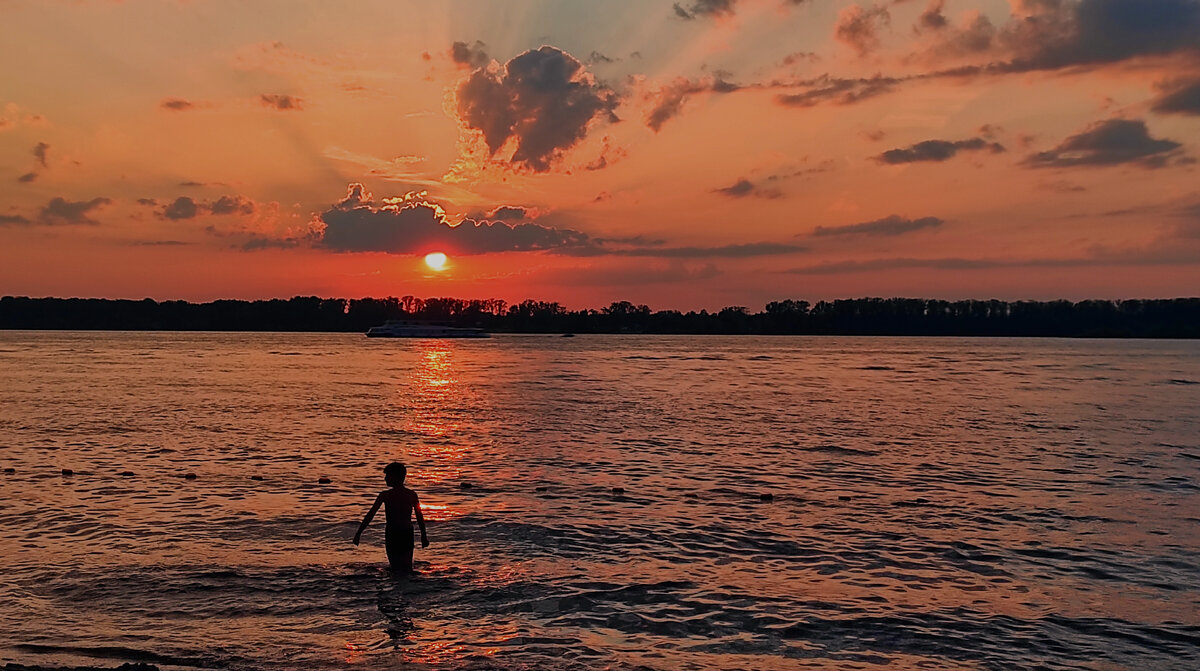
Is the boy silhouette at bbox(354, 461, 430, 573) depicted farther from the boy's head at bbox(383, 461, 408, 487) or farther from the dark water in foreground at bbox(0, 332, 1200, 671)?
the dark water in foreground at bbox(0, 332, 1200, 671)

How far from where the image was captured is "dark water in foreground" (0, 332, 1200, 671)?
1297 cm

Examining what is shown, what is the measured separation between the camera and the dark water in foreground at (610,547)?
511 inches

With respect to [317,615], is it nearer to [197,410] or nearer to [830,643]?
[830,643]

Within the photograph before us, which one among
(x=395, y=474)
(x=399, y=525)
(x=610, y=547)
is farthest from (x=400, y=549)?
(x=610, y=547)

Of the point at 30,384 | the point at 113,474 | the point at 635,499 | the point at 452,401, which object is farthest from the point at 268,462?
the point at 30,384

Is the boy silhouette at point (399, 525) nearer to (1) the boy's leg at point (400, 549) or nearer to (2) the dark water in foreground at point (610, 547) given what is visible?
(1) the boy's leg at point (400, 549)

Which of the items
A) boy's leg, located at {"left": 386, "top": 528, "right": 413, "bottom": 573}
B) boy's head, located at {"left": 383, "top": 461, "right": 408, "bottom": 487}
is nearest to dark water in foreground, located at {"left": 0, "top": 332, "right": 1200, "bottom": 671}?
boy's leg, located at {"left": 386, "top": 528, "right": 413, "bottom": 573}

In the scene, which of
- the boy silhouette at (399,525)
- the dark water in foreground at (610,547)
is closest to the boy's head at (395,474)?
the boy silhouette at (399,525)

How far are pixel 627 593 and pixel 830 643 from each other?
12.6 feet

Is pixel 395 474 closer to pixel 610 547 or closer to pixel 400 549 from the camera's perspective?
pixel 400 549

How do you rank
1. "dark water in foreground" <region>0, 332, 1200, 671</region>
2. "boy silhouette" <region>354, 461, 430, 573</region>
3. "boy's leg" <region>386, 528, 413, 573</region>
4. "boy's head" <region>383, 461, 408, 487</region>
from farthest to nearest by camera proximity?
"boy's leg" <region>386, 528, 413, 573</region> < "boy silhouette" <region>354, 461, 430, 573</region> < "boy's head" <region>383, 461, 408, 487</region> < "dark water in foreground" <region>0, 332, 1200, 671</region>

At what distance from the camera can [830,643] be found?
1315 cm

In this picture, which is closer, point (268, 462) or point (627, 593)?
point (627, 593)

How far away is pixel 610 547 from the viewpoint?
756 inches
